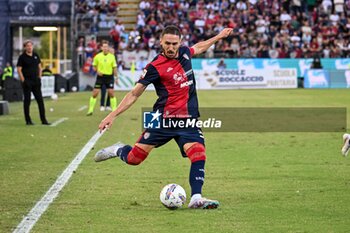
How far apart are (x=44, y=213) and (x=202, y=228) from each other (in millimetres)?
1737

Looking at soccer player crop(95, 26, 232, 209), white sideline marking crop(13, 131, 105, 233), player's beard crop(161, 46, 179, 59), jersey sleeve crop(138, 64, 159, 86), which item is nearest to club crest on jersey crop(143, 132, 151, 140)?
soccer player crop(95, 26, 232, 209)

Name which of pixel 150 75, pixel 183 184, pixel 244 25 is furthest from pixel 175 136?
pixel 244 25

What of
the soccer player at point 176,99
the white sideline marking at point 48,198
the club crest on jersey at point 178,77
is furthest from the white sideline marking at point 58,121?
the club crest on jersey at point 178,77

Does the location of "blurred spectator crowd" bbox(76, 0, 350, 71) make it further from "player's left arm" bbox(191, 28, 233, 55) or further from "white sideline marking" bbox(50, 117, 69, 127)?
"player's left arm" bbox(191, 28, 233, 55)

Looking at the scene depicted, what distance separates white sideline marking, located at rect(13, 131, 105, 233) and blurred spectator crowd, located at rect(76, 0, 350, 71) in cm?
3405

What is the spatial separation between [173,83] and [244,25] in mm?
42153

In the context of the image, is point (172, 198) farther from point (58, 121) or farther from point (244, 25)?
point (244, 25)

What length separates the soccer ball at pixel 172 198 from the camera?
9383 millimetres

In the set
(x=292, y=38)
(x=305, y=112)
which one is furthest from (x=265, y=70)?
(x=305, y=112)

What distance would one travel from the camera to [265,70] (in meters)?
47.4

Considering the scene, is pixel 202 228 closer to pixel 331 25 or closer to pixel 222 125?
pixel 222 125

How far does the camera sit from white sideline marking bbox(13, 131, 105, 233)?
833 centimetres

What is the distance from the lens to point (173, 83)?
973 centimetres

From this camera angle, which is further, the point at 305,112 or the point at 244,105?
the point at 244,105
